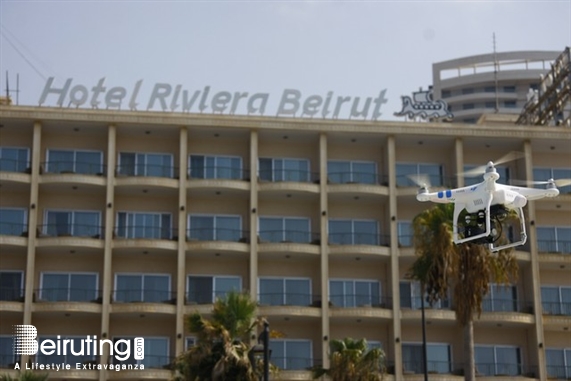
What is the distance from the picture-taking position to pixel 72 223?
7594 cm

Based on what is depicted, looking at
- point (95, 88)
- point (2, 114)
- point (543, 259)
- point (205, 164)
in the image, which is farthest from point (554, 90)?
point (2, 114)

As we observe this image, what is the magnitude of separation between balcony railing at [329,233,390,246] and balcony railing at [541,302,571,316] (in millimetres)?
11653

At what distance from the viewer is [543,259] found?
76.7 m

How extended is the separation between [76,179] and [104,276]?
6709mm

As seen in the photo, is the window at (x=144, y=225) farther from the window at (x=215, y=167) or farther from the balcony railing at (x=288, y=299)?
the balcony railing at (x=288, y=299)

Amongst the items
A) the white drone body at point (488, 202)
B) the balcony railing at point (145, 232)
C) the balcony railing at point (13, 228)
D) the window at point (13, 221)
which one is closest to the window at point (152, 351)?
the balcony railing at point (145, 232)

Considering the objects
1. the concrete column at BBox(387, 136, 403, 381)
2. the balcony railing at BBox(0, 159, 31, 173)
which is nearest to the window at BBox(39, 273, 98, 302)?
the balcony railing at BBox(0, 159, 31, 173)

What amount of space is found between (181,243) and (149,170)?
19.7 feet

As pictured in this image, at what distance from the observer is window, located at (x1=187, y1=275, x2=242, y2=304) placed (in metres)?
75.1

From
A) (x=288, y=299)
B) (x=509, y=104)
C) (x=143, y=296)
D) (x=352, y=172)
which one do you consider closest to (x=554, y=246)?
(x=352, y=172)

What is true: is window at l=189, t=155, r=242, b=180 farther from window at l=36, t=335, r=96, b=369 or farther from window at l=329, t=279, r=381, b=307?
window at l=36, t=335, r=96, b=369

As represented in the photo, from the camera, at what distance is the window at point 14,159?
7606 cm

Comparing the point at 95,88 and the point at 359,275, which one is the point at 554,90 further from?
the point at 95,88

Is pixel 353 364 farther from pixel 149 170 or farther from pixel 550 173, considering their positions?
pixel 550 173
